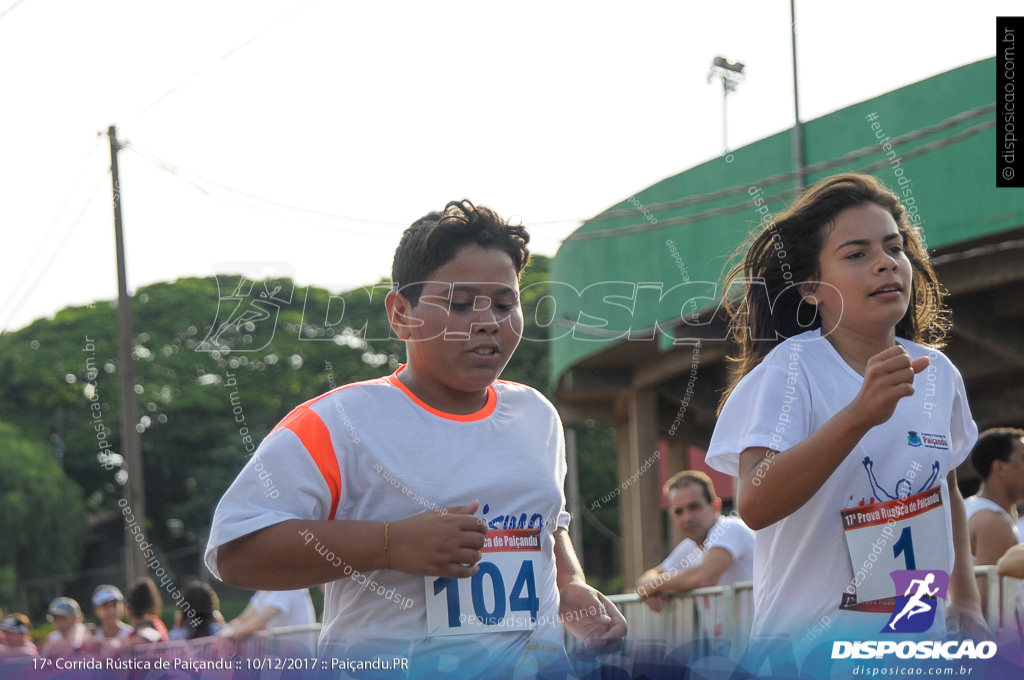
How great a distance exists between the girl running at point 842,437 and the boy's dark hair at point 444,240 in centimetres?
59

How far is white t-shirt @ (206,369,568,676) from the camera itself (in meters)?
2.17

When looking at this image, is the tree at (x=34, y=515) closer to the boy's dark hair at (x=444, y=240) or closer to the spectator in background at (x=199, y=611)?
the spectator in background at (x=199, y=611)

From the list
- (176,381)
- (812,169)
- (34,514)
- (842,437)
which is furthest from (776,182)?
(34,514)

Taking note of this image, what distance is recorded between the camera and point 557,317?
10.0m

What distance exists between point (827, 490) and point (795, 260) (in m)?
0.61

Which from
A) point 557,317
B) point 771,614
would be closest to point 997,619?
point 771,614

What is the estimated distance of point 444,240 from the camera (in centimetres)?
247

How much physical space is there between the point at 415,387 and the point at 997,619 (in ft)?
8.53

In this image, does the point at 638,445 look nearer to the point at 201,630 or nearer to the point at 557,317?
the point at 557,317

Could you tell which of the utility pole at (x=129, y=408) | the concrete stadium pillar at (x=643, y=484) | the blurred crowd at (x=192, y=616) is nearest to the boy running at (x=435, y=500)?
the blurred crowd at (x=192, y=616)

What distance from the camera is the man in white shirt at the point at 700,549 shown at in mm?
5633

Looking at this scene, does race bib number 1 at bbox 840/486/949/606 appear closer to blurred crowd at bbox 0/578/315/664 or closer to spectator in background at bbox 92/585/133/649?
blurred crowd at bbox 0/578/315/664

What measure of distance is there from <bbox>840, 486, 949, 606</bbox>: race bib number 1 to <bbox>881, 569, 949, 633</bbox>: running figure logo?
0.01 m

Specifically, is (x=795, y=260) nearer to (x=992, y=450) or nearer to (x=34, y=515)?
(x=992, y=450)
